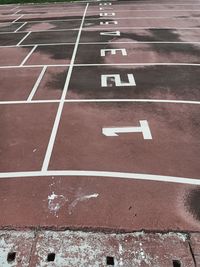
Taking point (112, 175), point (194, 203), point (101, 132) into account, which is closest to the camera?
point (194, 203)

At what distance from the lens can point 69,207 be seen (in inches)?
269

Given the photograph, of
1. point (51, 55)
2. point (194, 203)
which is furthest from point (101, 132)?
point (51, 55)

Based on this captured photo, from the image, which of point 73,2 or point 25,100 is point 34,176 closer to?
point 25,100

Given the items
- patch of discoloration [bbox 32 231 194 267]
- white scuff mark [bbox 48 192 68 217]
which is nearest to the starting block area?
white scuff mark [bbox 48 192 68 217]

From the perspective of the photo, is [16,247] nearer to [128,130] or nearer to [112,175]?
[112,175]

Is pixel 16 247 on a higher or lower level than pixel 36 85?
higher

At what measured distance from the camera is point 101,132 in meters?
9.51

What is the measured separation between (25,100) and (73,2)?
23075mm

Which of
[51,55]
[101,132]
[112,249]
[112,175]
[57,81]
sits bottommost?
[51,55]

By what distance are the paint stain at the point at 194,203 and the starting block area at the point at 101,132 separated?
2cm

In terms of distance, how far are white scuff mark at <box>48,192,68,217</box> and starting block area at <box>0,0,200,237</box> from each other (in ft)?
0.06

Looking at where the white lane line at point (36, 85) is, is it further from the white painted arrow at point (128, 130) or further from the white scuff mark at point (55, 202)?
the white scuff mark at point (55, 202)

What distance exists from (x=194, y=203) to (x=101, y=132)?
338 centimetres

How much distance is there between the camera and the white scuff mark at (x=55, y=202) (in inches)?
268
